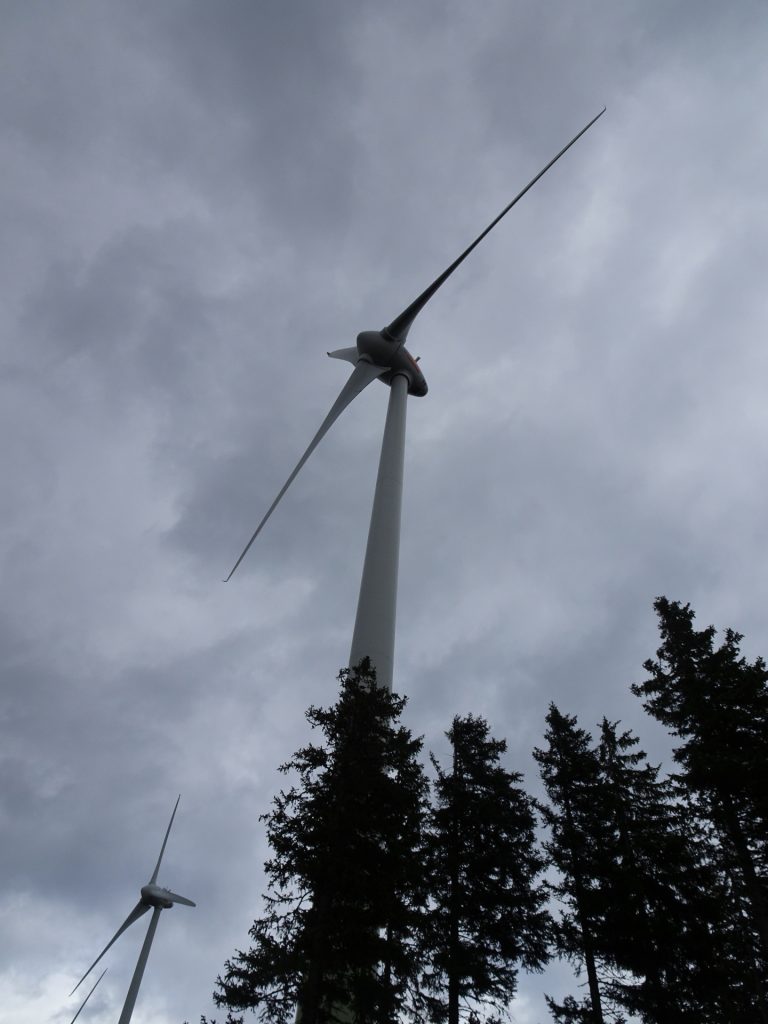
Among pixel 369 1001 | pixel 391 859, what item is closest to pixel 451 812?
pixel 391 859

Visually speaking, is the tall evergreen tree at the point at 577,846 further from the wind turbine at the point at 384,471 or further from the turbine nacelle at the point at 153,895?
the turbine nacelle at the point at 153,895

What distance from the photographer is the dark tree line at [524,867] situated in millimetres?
14156

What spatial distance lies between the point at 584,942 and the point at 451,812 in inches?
207

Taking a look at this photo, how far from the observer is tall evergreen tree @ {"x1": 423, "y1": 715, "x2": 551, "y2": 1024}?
1852 centimetres

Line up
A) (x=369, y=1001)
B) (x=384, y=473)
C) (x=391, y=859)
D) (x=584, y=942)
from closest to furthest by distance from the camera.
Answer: (x=369, y=1001), (x=391, y=859), (x=584, y=942), (x=384, y=473)

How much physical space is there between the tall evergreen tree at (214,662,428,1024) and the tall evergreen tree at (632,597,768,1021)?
9265 millimetres

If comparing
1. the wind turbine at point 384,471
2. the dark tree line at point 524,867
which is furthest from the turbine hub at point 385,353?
the dark tree line at point 524,867

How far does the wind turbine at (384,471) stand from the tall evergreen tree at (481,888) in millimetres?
4946

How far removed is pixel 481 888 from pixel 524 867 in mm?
1790

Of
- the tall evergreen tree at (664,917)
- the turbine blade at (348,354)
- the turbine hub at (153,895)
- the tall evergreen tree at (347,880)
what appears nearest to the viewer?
the tall evergreen tree at (347,880)

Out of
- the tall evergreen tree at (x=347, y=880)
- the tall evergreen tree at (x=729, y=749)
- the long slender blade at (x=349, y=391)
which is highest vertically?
the long slender blade at (x=349, y=391)

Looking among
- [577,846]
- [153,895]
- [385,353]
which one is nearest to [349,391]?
[385,353]

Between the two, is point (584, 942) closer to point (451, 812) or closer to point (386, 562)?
point (451, 812)

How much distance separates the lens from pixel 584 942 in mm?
19734
